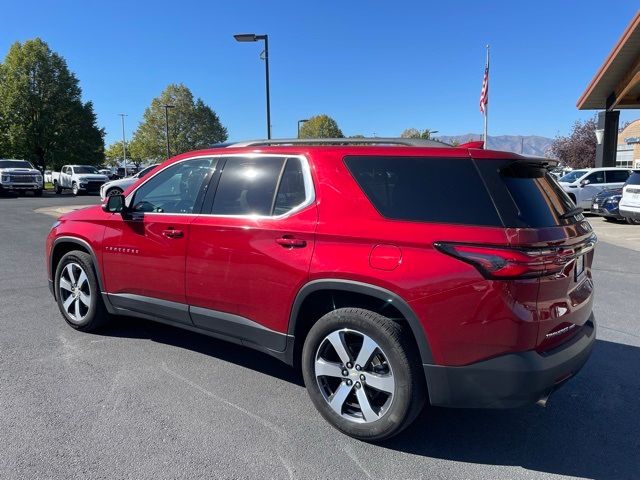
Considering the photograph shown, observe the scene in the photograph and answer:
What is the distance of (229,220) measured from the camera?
11.7ft

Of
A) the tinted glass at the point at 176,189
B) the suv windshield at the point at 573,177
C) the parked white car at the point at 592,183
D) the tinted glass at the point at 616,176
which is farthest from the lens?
the suv windshield at the point at 573,177

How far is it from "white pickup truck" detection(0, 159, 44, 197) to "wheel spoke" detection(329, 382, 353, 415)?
3139 centimetres

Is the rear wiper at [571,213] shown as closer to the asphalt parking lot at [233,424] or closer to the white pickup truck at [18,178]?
the asphalt parking lot at [233,424]

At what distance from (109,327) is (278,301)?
2520mm

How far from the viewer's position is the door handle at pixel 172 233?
151 inches

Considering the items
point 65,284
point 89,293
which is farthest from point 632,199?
point 65,284

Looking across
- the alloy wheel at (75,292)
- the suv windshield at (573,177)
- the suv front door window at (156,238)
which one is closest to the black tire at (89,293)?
the alloy wheel at (75,292)

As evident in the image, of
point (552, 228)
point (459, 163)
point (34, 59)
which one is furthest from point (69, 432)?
point (34, 59)

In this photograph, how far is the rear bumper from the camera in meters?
2.55

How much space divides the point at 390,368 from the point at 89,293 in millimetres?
3190

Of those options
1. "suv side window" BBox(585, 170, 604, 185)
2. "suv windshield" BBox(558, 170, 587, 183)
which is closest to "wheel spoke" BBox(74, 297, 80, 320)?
"suv side window" BBox(585, 170, 604, 185)

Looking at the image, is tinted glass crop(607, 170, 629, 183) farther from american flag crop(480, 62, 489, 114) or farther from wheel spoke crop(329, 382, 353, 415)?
wheel spoke crop(329, 382, 353, 415)

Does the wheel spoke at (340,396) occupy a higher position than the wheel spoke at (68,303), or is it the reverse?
the wheel spoke at (68,303)

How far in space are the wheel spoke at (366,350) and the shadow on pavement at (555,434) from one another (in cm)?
53
